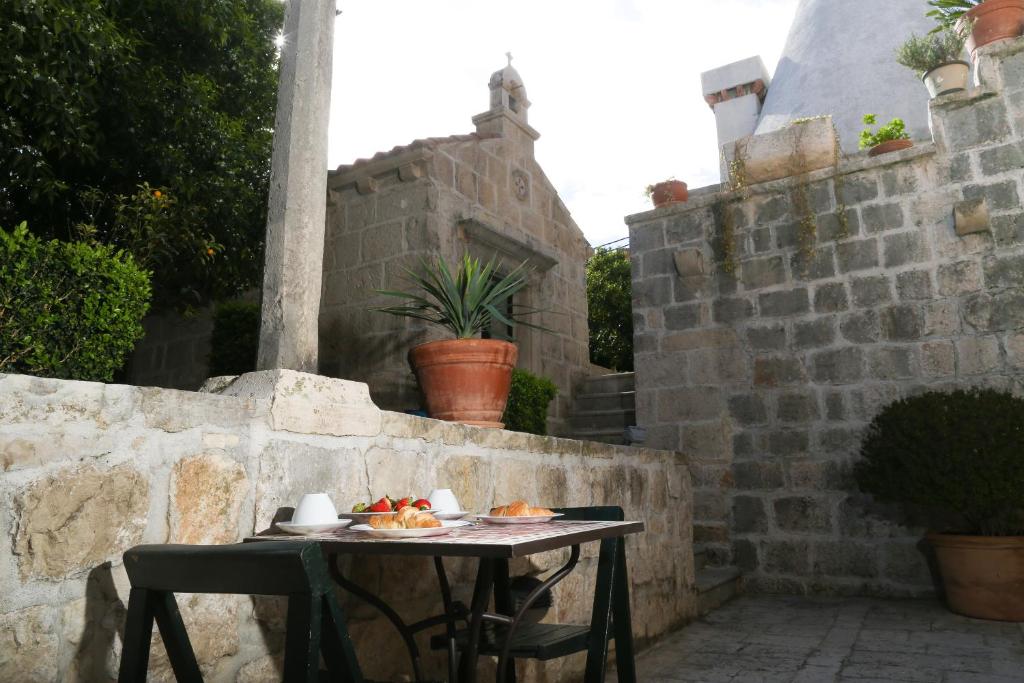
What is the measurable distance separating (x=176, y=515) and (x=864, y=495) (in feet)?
15.1

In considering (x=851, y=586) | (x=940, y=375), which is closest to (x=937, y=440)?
(x=940, y=375)

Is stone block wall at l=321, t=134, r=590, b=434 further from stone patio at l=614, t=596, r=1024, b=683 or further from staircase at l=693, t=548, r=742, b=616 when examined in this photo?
stone patio at l=614, t=596, r=1024, b=683

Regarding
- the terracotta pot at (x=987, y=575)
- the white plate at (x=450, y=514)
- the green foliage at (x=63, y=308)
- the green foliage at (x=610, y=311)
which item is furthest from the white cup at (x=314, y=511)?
the green foliage at (x=610, y=311)

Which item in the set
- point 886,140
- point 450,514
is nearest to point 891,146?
point 886,140

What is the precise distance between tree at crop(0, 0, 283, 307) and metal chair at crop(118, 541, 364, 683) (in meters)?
4.25

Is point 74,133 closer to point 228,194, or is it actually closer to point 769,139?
point 228,194

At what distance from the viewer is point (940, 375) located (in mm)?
4738

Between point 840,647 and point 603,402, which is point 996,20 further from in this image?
point 603,402

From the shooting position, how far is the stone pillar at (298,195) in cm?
211

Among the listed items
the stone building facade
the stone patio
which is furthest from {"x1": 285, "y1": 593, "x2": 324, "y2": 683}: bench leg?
the stone building facade

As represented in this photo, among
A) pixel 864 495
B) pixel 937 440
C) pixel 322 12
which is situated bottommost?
pixel 864 495

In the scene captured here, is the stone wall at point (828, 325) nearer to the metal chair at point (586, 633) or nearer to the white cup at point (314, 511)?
the metal chair at point (586, 633)

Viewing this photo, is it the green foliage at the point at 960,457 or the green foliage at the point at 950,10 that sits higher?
the green foliage at the point at 950,10

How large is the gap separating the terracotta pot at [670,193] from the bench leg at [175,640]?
17.3 ft
